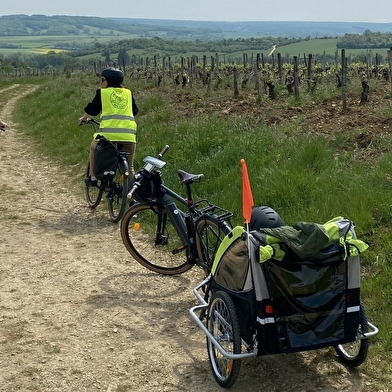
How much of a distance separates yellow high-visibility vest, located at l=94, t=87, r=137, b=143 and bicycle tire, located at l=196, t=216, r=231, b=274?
110 inches

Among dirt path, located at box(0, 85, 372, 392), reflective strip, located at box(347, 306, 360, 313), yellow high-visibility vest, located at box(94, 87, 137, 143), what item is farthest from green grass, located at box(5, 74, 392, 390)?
yellow high-visibility vest, located at box(94, 87, 137, 143)

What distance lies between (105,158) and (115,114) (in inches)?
24.6

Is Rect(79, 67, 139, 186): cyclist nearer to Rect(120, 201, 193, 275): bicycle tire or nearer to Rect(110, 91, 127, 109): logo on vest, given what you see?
Rect(110, 91, 127, 109): logo on vest

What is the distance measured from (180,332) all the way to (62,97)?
18069mm

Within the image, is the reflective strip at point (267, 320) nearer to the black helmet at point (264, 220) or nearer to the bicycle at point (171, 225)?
the black helmet at point (264, 220)

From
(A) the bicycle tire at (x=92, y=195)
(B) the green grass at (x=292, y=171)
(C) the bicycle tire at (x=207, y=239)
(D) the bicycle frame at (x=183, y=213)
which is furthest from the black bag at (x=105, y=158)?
(C) the bicycle tire at (x=207, y=239)

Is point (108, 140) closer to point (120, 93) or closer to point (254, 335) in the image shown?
point (120, 93)

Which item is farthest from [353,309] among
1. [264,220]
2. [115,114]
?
[115,114]

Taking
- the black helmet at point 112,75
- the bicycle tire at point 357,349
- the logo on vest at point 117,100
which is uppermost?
the black helmet at point 112,75

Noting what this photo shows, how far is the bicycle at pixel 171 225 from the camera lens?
545 cm

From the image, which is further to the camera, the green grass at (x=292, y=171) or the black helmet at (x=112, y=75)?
the black helmet at (x=112, y=75)

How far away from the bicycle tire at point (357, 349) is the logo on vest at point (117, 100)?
4.84 metres

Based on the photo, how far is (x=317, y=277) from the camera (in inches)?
144

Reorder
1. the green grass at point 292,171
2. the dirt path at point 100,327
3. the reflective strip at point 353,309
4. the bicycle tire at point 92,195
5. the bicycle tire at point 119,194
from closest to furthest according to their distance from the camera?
the reflective strip at point 353,309, the dirt path at point 100,327, the green grass at point 292,171, the bicycle tire at point 119,194, the bicycle tire at point 92,195
